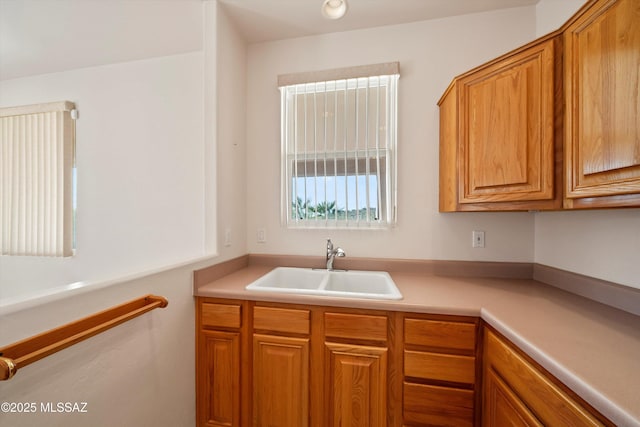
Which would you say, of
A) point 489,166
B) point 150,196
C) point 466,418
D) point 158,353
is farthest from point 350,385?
point 150,196

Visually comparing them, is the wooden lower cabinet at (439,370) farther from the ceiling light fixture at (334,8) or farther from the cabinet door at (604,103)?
the ceiling light fixture at (334,8)

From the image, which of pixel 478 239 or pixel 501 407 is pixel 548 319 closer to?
pixel 501 407

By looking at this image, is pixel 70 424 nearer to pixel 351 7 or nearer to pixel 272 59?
pixel 272 59

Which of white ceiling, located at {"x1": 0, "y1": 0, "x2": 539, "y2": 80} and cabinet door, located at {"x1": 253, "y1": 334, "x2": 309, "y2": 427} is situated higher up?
white ceiling, located at {"x1": 0, "y1": 0, "x2": 539, "y2": 80}

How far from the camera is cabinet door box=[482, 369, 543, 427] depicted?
750mm

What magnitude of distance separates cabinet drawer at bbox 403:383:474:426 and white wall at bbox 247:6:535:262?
2.55 ft

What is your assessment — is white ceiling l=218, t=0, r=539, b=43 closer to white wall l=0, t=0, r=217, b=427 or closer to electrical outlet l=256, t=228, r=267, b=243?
white wall l=0, t=0, r=217, b=427

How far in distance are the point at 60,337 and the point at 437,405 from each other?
145 cm

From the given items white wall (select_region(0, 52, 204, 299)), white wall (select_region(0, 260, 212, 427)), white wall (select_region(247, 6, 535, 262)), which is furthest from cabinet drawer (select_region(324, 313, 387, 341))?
white wall (select_region(0, 52, 204, 299))

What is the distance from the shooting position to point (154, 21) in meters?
1.53

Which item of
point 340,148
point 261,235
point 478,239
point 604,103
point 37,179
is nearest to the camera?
point 604,103

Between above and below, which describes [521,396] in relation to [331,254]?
below

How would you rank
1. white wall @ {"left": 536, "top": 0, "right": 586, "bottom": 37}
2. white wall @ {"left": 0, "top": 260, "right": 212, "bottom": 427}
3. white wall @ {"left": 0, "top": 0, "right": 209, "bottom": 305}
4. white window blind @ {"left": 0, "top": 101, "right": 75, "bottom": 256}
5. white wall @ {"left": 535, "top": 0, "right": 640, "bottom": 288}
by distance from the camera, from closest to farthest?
white wall @ {"left": 0, "top": 260, "right": 212, "bottom": 427}, white wall @ {"left": 535, "top": 0, "right": 640, "bottom": 288}, white wall @ {"left": 536, "top": 0, "right": 586, "bottom": 37}, white wall @ {"left": 0, "top": 0, "right": 209, "bottom": 305}, white window blind @ {"left": 0, "top": 101, "right": 75, "bottom": 256}

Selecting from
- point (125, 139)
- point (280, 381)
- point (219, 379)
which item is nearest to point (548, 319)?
point (280, 381)
